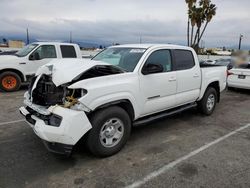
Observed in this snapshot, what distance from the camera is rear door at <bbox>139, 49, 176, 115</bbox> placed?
3.97 metres

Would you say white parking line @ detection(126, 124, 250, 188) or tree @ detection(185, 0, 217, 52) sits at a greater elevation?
tree @ detection(185, 0, 217, 52)

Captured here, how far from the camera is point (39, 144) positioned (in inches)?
156

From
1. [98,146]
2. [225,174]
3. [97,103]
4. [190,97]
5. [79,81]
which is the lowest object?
[225,174]

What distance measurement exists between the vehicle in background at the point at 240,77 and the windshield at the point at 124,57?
21.7ft

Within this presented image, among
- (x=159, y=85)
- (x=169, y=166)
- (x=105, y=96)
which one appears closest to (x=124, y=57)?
(x=159, y=85)

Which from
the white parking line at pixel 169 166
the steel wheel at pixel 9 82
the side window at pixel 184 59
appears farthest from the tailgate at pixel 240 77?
the steel wheel at pixel 9 82

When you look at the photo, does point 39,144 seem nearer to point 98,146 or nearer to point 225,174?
point 98,146

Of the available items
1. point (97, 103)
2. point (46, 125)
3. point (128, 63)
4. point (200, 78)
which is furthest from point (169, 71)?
point (46, 125)

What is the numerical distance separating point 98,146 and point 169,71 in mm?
2159

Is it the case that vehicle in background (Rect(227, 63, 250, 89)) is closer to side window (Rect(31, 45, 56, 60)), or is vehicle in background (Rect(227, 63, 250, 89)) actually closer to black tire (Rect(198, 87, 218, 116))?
black tire (Rect(198, 87, 218, 116))

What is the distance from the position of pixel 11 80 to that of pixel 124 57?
243 inches

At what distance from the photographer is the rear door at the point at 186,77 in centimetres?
474

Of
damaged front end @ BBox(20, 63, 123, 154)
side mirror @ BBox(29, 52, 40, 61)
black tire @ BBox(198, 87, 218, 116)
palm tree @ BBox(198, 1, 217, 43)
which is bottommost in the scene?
black tire @ BBox(198, 87, 218, 116)

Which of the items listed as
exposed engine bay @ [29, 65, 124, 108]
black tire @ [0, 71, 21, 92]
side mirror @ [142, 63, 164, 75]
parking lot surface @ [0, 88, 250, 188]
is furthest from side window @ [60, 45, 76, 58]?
side mirror @ [142, 63, 164, 75]
